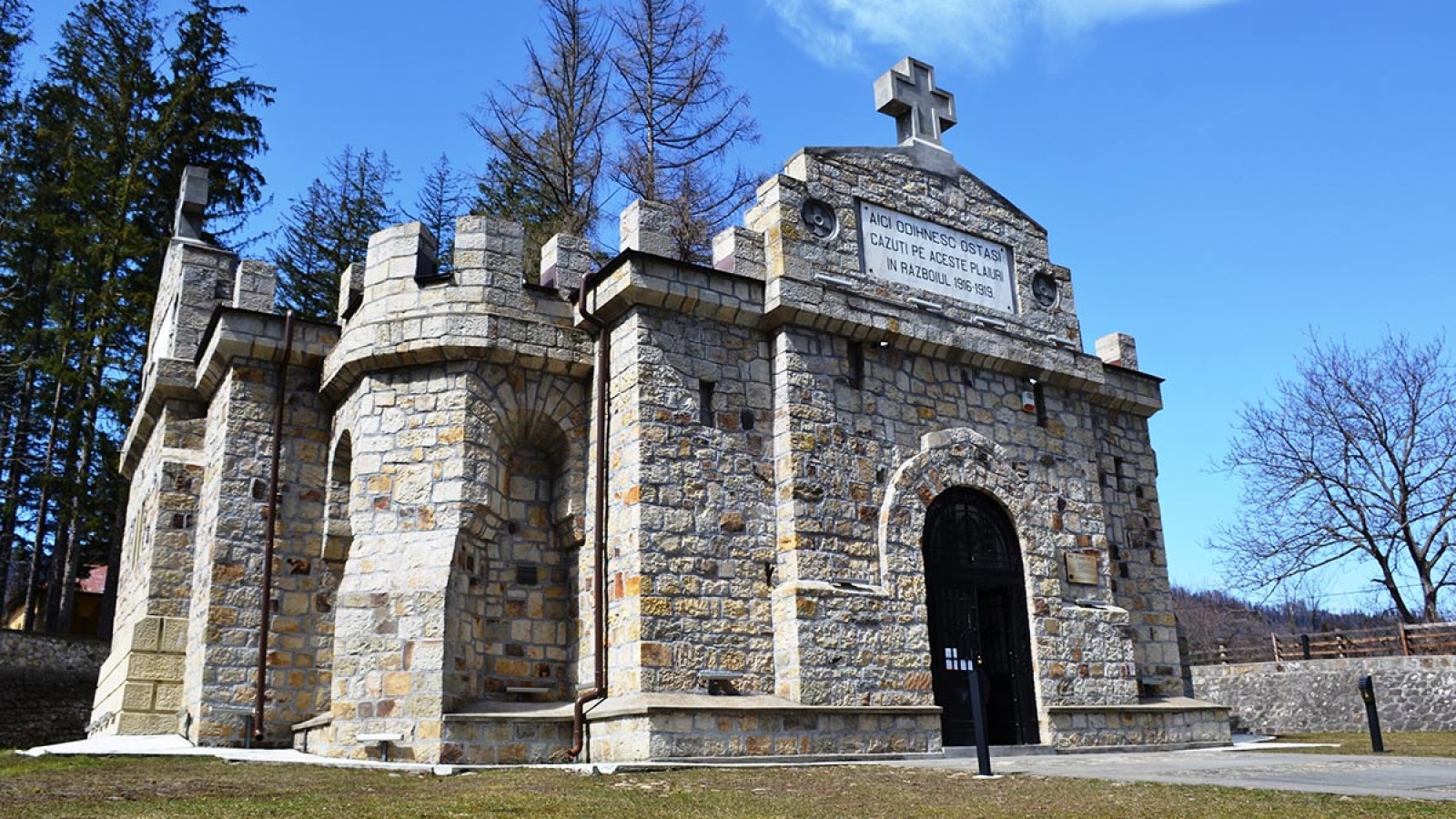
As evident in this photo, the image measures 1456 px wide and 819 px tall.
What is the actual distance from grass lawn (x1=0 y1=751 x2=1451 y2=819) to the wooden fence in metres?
16.9

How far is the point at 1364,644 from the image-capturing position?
23.8m

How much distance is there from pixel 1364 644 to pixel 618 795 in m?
21.7

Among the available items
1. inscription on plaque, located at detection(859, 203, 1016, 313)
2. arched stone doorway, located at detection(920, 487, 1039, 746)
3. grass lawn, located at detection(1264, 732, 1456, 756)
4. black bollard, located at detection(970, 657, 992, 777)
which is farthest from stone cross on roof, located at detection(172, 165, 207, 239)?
grass lawn, located at detection(1264, 732, 1456, 756)

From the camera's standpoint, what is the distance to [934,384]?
12828 millimetres

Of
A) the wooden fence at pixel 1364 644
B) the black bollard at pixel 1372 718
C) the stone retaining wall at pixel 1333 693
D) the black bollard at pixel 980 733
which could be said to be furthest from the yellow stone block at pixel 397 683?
the stone retaining wall at pixel 1333 693

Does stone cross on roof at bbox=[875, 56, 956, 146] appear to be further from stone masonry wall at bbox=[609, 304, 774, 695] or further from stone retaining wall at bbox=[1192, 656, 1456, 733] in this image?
stone retaining wall at bbox=[1192, 656, 1456, 733]

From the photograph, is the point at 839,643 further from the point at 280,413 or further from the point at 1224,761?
the point at 280,413

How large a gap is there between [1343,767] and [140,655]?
11.9 meters

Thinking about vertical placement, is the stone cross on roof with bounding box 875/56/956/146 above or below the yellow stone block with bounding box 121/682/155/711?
above

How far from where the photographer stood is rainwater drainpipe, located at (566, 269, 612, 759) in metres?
10.4

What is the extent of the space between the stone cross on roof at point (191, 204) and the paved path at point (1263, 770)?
38.7 ft

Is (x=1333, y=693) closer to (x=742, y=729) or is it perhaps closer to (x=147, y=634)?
(x=742, y=729)

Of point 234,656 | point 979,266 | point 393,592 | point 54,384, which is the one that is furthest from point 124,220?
point 979,266

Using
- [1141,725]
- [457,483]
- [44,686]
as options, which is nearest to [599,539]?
[457,483]
